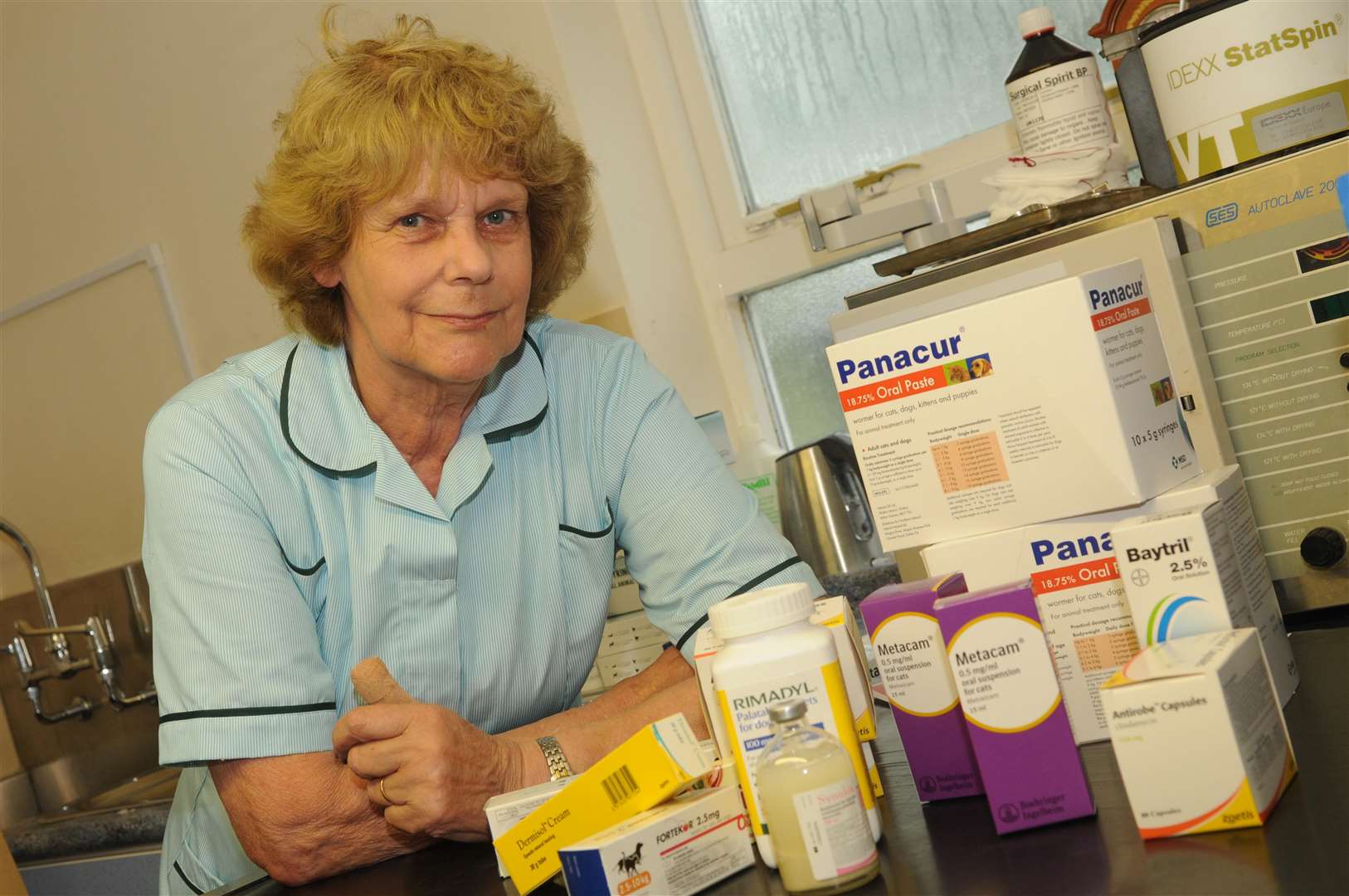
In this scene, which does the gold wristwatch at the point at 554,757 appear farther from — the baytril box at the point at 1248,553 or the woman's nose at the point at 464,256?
the baytril box at the point at 1248,553

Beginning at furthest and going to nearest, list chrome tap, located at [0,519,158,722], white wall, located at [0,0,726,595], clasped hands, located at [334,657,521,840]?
chrome tap, located at [0,519,158,722] → white wall, located at [0,0,726,595] → clasped hands, located at [334,657,521,840]

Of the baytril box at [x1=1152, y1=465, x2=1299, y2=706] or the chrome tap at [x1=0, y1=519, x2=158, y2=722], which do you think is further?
the chrome tap at [x1=0, y1=519, x2=158, y2=722]

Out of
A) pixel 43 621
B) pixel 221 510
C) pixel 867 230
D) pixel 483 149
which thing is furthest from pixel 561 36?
pixel 43 621

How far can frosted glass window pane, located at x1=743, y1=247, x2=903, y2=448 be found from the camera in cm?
223

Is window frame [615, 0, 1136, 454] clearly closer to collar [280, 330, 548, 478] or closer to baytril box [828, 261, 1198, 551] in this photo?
collar [280, 330, 548, 478]

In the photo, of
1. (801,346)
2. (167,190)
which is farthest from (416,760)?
(167,190)

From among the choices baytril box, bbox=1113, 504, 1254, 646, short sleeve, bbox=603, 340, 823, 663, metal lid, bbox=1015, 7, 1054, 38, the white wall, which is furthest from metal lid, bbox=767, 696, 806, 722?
the white wall

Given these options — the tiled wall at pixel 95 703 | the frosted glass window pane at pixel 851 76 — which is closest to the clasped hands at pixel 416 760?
the frosted glass window pane at pixel 851 76

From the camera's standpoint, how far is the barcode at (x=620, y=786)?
0.85 metres

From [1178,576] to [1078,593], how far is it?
0.11 meters

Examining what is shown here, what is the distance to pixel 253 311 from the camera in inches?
101

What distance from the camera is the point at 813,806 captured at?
29.1 inches

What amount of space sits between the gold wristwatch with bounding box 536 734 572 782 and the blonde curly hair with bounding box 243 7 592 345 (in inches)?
20.7

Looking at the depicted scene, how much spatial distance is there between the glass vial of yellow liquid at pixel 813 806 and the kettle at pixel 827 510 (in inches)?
46.4
